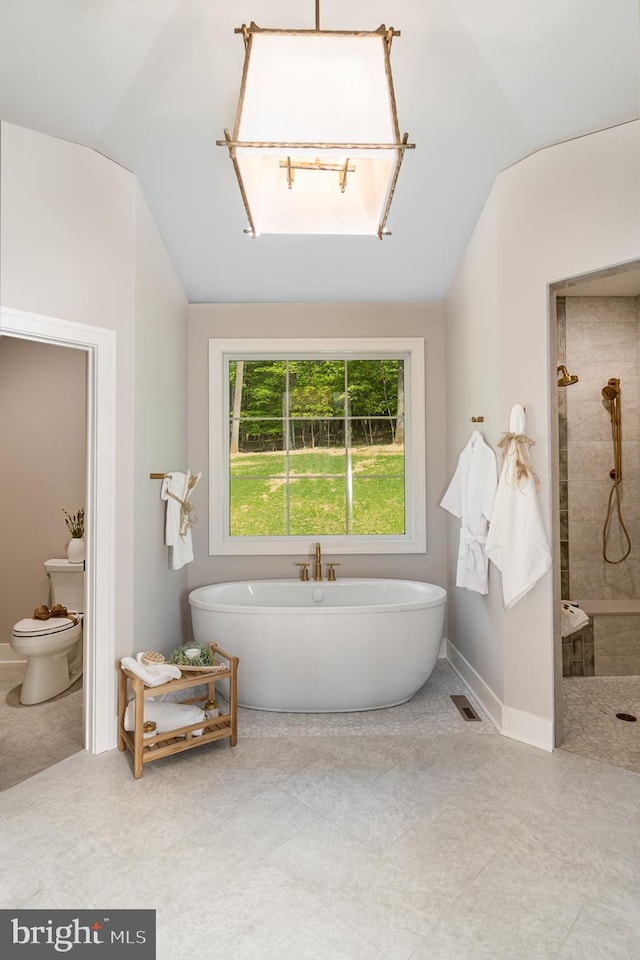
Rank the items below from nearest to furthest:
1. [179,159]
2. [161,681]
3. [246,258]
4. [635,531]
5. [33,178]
Result: 1. [33,178]
2. [161,681]
3. [179,159]
4. [246,258]
5. [635,531]

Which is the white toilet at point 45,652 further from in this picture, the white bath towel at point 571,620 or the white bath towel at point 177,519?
the white bath towel at point 571,620

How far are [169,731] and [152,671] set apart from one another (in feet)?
0.91

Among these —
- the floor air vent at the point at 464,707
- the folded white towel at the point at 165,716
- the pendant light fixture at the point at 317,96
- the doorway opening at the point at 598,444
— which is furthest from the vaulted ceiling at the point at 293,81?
the floor air vent at the point at 464,707

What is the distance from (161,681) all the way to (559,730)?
186 cm

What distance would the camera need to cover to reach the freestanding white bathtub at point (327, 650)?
2.98m

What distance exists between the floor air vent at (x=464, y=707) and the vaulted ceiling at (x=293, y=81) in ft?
8.98

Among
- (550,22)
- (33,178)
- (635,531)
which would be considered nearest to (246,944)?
(33,178)

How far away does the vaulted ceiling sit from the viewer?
217cm

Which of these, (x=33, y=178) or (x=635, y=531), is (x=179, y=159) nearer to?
(x=33, y=178)

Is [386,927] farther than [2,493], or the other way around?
[2,493]

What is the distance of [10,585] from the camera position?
4031 mm

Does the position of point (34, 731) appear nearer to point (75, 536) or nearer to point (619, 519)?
point (75, 536)

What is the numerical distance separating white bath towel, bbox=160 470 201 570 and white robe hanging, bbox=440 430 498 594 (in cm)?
Result: 157

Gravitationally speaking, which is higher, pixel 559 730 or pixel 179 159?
pixel 179 159
